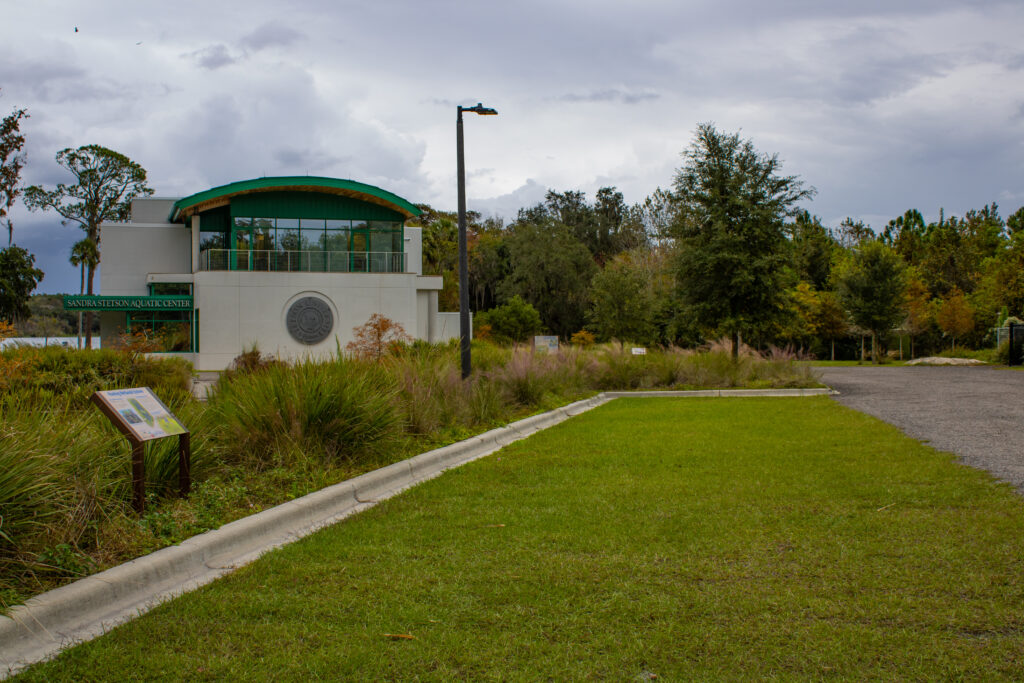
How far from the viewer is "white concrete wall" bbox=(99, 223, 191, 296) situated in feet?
124

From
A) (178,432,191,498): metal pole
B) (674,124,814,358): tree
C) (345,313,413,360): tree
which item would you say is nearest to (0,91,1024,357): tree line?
(674,124,814,358): tree

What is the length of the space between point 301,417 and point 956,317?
52498 millimetres

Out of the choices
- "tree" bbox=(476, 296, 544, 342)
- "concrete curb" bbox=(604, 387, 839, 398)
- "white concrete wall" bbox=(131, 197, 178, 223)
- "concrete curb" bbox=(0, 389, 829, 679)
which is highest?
"white concrete wall" bbox=(131, 197, 178, 223)

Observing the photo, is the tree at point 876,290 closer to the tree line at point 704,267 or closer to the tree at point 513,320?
the tree line at point 704,267

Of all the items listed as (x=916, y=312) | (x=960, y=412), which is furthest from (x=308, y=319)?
(x=916, y=312)

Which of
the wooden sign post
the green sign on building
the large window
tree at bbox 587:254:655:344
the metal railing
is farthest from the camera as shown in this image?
tree at bbox 587:254:655:344

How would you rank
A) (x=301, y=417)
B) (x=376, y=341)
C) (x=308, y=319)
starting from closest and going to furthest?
(x=301, y=417)
(x=376, y=341)
(x=308, y=319)

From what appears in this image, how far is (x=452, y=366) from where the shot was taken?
1339 centimetres

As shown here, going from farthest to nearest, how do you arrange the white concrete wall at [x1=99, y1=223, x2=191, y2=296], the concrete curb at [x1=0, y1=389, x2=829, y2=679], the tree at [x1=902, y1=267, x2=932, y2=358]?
the tree at [x1=902, y1=267, x2=932, y2=358], the white concrete wall at [x1=99, y1=223, x2=191, y2=296], the concrete curb at [x1=0, y1=389, x2=829, y2=679]

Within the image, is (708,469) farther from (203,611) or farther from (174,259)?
(174,259)

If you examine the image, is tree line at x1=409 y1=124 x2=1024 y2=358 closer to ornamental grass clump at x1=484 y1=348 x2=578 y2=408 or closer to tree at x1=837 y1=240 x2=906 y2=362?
tree at x1=837 y1=240 x2=906 y2=362

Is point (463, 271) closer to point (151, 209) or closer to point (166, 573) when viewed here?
point (166, 573)

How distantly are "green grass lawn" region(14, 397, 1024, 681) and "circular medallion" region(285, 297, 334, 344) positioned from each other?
29.0 meters

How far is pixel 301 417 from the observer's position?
8031mm
